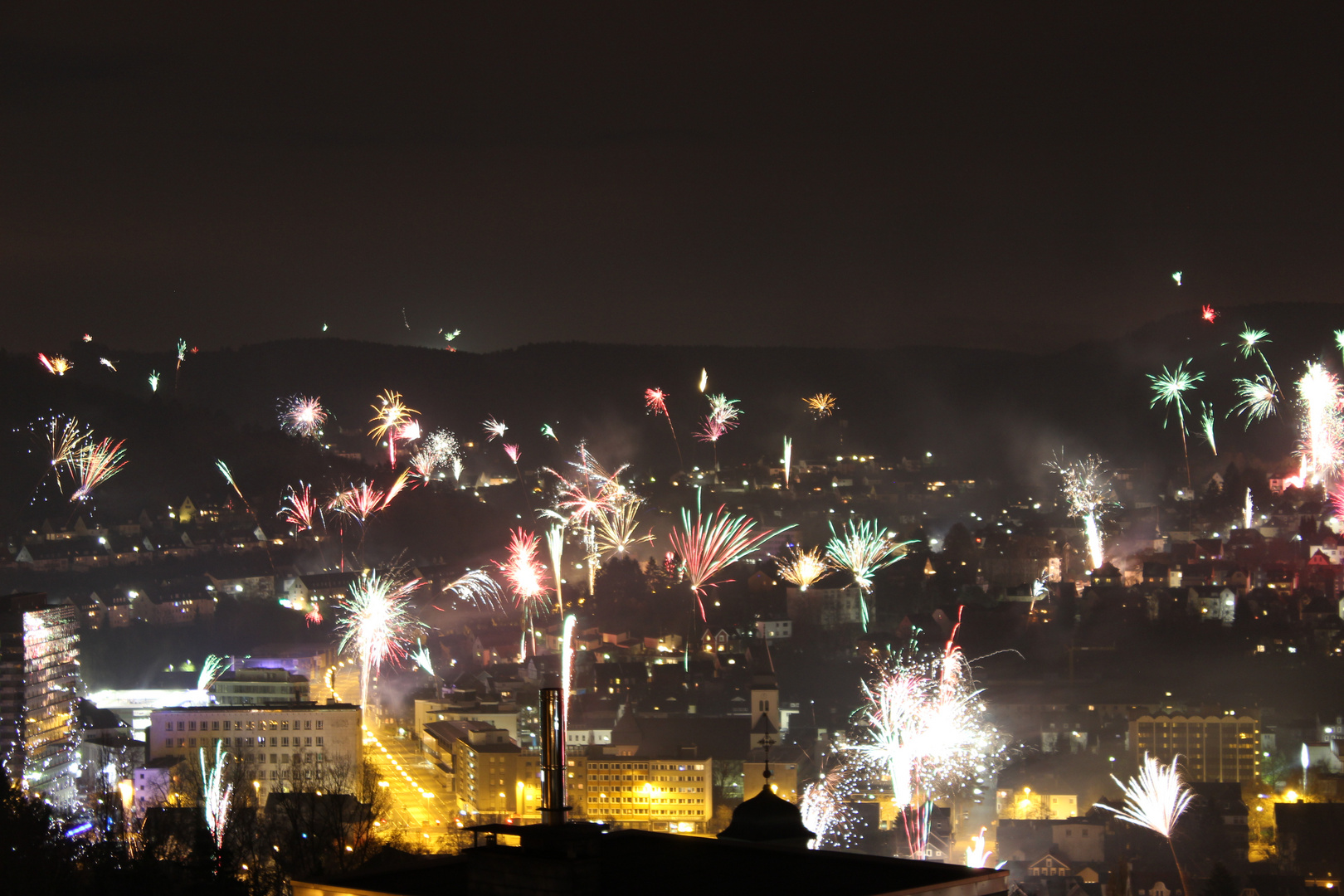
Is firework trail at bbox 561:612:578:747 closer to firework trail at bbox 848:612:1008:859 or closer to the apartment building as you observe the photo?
the apartment building

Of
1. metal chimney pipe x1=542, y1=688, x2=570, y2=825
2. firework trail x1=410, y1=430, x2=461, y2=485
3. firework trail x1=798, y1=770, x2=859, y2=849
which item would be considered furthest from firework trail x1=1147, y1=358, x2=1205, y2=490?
metal chimney pipe x1=542, y1=688, x2=570, y2=825

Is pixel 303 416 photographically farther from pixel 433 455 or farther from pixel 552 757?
pixel 552 757

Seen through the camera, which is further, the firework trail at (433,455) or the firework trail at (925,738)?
the firework trail at (433,455)

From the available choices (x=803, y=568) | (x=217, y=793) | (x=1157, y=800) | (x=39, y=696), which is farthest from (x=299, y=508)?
(x=1157, y=800)

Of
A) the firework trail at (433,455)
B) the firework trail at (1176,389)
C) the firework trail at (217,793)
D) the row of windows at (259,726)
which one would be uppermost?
the firework trail at (1176,389)

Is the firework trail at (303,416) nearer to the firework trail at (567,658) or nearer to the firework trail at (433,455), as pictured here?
the firework trail at (433,455)

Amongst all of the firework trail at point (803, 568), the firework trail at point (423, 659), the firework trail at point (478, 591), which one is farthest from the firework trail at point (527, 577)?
the firework trail at point (803, 568)
